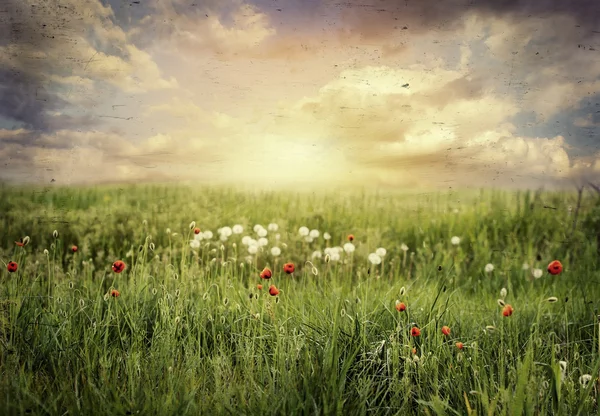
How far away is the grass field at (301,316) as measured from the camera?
70.3 inches

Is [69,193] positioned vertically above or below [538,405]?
above

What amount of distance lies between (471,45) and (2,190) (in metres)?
3.28

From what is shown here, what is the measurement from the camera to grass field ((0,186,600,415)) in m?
1.79

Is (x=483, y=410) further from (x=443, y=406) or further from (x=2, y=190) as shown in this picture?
(x=2, y=190)

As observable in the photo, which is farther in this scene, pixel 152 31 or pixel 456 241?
pixel 456 241

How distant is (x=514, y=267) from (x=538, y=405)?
217 centimetres

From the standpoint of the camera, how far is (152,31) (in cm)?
349

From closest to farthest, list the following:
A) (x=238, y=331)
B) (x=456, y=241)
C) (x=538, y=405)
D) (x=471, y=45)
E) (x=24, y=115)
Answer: (x=538, y=405) → (x=238, y=331) → (x=24, y=115) → (x=471, y=45) → (x=456, y=241)

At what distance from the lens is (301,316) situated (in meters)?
2.36

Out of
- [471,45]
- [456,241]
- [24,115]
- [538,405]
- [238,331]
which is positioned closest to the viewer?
[538,405]

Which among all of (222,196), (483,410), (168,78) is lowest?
(483,410)

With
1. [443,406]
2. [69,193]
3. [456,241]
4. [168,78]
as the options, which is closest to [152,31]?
[168,78]

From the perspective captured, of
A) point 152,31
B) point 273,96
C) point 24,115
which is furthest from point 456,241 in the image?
point 24,115

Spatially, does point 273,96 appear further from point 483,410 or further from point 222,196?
point 483,410
